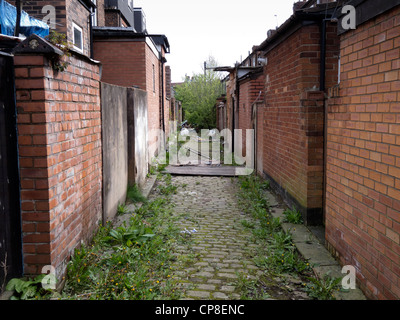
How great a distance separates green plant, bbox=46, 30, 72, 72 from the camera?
304cm

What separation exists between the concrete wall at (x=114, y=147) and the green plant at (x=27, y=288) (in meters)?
1.98

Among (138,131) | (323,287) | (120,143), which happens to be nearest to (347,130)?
(323,287)

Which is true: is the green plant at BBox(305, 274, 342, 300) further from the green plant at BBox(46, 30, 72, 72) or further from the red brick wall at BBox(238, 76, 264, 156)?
the red brick wall at BBox(238, 76, 264, 156)

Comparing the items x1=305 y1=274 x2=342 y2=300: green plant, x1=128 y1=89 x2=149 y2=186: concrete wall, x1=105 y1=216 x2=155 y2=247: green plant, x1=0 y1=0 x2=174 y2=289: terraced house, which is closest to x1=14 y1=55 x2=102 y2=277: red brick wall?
x1=0 y1=0 x2=174 y2=289: terraced house

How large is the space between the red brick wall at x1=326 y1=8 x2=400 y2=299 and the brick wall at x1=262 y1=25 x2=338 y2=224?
1021mm

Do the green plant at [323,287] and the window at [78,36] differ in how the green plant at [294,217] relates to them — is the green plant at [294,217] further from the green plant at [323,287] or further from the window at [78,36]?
the window at [78,36]

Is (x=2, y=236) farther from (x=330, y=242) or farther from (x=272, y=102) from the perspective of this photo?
(x=272, y=102)

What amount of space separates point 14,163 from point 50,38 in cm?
115

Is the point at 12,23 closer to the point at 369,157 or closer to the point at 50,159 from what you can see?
→ the point at 50,159

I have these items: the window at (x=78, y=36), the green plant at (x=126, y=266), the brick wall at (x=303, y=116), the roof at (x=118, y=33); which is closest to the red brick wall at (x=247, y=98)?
the roof at (x=118, y=33)

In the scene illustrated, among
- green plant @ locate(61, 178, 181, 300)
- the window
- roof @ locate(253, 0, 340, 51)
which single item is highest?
the window

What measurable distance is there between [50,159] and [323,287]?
8.70 feet
